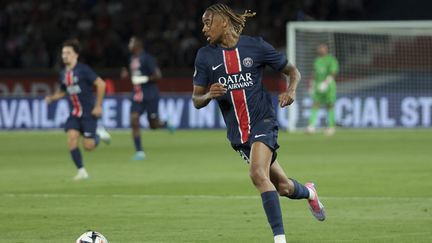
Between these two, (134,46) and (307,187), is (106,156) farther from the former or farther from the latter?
(307,187)

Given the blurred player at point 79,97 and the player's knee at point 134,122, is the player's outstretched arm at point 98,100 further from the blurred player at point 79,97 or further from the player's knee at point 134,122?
the player's knee at point 134,122

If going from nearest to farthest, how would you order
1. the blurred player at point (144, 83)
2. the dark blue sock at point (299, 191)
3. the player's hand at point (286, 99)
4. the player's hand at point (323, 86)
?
the player's hand at point (286, 99)
the dark blue sock at point (299, 191)
the blurred player at point (144, 83)
the player's hand at point (323, 86)

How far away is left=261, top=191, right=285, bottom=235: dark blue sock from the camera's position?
9477 mm

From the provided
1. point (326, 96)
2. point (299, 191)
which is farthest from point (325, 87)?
point (299, 191)

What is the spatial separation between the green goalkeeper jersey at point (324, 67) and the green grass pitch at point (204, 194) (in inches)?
117

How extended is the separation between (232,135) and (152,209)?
121 inches

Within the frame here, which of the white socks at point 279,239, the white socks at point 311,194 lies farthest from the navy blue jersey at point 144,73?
the white socks at point 279,239

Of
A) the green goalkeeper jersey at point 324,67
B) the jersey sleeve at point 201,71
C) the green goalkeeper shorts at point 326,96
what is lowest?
the green goalkeeper shorts at point 326,96

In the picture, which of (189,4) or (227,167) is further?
(189,4)

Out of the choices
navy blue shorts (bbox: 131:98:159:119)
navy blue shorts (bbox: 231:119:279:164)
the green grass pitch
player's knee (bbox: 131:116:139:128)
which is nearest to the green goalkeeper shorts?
the green grass pitch

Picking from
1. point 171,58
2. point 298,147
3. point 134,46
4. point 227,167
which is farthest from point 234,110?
point 171,58

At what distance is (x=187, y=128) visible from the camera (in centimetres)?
3108

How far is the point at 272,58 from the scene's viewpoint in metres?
10.3

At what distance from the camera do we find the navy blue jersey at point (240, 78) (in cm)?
1017
